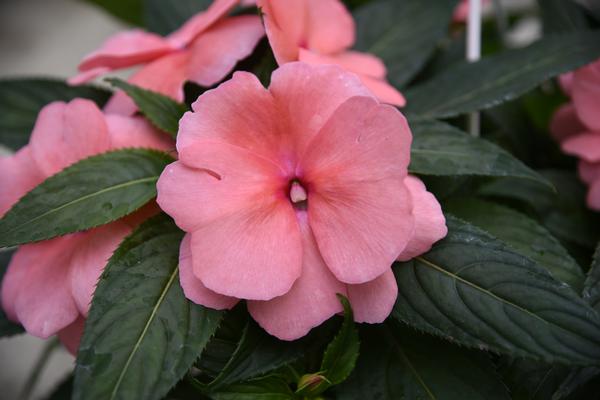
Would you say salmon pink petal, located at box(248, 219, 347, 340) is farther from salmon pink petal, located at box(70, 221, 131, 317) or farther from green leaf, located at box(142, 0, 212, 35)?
green leaf, located at box(142, 0, 212, 35)

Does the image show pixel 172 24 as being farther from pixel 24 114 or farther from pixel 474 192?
pixel 474 192

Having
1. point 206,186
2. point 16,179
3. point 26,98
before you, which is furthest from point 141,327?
point 26,98

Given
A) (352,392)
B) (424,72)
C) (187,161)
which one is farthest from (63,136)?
(424,72)

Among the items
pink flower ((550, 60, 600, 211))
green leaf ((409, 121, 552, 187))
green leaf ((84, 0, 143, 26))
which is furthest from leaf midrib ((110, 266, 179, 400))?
green leaf ((84, 0, 143, 26))

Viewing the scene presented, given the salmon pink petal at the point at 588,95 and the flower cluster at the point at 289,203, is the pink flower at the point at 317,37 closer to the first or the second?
the flower cluster at the point at 289,203

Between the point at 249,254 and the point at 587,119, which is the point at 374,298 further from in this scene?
the point at 587,119

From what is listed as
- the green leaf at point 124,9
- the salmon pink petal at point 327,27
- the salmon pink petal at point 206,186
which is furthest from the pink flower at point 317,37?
the green leaf at point 124,9
